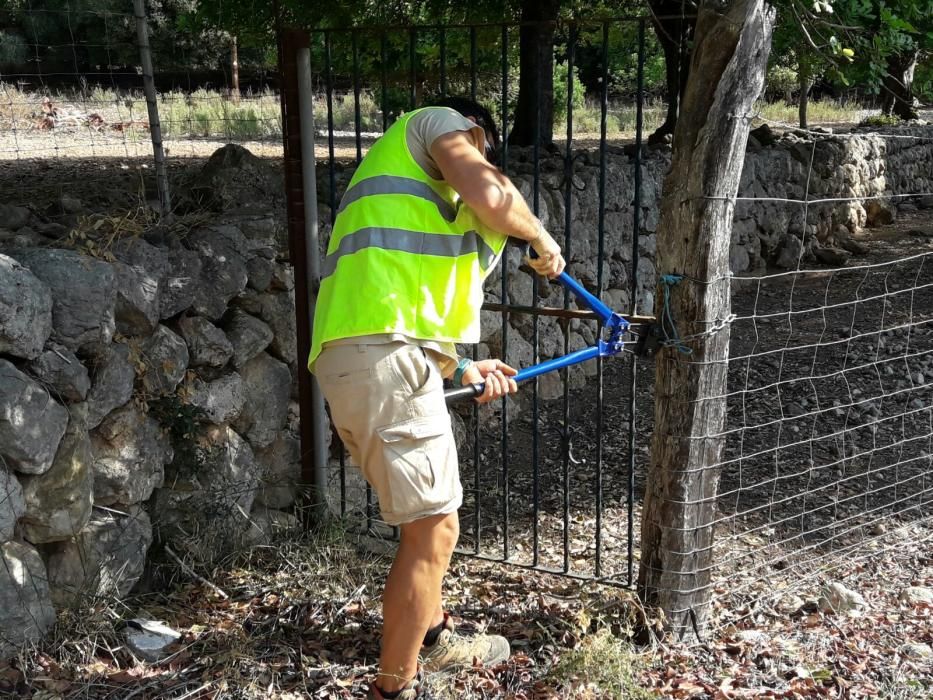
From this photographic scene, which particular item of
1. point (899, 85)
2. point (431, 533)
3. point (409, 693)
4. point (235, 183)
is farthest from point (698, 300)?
point (899, 85)

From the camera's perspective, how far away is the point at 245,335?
4.25 m

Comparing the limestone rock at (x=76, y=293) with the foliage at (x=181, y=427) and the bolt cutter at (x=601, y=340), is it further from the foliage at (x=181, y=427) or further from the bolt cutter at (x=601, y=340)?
the bolt cutter at (x=601, y=340)

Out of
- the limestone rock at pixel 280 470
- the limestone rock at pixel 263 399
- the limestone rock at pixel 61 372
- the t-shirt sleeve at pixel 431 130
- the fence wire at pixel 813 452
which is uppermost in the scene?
the t-shirt sleeve at pixel 431 130

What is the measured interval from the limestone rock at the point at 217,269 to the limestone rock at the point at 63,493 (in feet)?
2.62

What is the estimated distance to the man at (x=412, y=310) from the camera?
113 inches

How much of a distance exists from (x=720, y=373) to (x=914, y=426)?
9.55 feet

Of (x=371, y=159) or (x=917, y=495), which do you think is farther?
(x=917, y=495)

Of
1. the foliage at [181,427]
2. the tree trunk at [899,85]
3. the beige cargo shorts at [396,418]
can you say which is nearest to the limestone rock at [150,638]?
the foliage at [181,427]

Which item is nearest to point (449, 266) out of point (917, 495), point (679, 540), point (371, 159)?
point (371, 159)

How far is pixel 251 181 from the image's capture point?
507 centimetres

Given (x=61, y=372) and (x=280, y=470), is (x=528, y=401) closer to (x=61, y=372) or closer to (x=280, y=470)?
(x=280, y=470)

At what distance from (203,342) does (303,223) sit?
689mm

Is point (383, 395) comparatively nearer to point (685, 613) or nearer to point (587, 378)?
point (685, 613)

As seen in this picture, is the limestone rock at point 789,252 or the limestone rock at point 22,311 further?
the limestone rock at point 789,252
